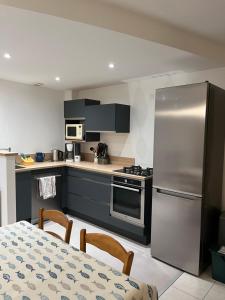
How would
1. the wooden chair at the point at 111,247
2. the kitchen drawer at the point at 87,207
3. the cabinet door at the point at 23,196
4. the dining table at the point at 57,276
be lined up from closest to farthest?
1. the dining table at the point at 57,276
2. the wooden chair at the point at 111,247
3. the cabinet door at the point at 23,196
4. the kitchen drawer at the point at 87,207

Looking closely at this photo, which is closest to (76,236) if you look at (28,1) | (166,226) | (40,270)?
(166,226)

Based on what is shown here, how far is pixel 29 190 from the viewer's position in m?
3.43

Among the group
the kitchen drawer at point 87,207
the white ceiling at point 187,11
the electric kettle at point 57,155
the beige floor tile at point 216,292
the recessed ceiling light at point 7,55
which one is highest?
the white ceiling at point 187,11

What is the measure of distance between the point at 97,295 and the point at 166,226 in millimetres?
1698

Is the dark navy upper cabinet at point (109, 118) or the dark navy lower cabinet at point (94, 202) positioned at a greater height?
the dark navy upper cabinet at point (109, 118)

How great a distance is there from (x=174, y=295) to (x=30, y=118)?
339cm

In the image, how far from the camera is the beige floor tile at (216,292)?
2111 millimetres

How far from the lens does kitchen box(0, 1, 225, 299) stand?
119 inches

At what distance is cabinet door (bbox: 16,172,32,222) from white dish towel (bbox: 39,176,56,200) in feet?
0.57

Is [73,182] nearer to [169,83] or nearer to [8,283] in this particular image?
[169,83]

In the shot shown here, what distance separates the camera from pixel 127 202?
314 cm

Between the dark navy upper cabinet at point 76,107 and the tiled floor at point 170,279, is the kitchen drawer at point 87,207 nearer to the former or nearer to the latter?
the tiled floor at point 170,279

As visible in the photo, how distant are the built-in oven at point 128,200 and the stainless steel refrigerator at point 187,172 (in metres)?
0.27

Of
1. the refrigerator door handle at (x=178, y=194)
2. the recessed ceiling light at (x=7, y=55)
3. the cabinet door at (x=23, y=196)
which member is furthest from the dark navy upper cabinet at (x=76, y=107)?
the refrigerator door handle at (x=178, y=194)
